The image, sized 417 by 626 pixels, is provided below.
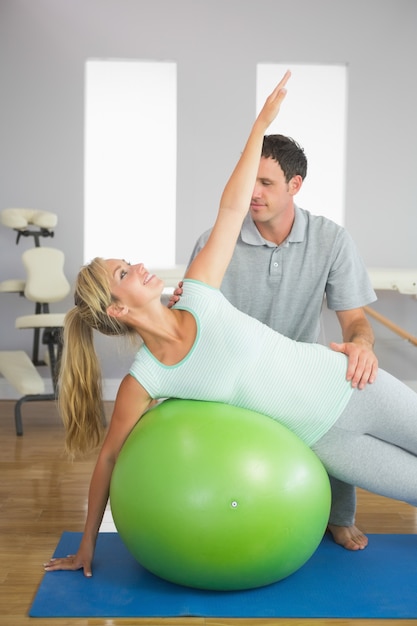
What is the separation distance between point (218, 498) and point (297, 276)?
3.01 feet

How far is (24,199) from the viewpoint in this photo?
4891 mm

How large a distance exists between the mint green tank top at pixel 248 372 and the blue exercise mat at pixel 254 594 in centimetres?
37

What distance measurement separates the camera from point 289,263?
8.13ft

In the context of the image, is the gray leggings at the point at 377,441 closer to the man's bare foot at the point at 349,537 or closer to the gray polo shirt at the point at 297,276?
the man's bare foot at the point at 349,537

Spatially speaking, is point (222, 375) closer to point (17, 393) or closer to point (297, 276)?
point (297, 276)

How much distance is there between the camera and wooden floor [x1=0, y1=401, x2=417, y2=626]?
1.79 meters

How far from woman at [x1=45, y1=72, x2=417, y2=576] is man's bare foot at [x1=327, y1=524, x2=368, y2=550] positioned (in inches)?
10.4

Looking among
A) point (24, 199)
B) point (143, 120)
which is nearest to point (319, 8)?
point (143, 120)

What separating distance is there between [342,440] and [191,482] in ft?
1.58

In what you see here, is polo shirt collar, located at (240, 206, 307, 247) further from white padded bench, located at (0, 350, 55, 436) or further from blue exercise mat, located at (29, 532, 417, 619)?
white padded bench, located at (0, 350, 55, 436)

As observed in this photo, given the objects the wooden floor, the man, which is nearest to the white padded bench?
the wooden floor

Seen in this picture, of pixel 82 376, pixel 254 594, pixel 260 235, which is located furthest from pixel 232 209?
pixel 254 594

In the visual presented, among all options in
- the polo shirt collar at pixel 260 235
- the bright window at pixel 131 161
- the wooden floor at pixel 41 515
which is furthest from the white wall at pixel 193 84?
the polo shirt collar at pixel 260 235

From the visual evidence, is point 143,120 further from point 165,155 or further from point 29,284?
point 29,284
